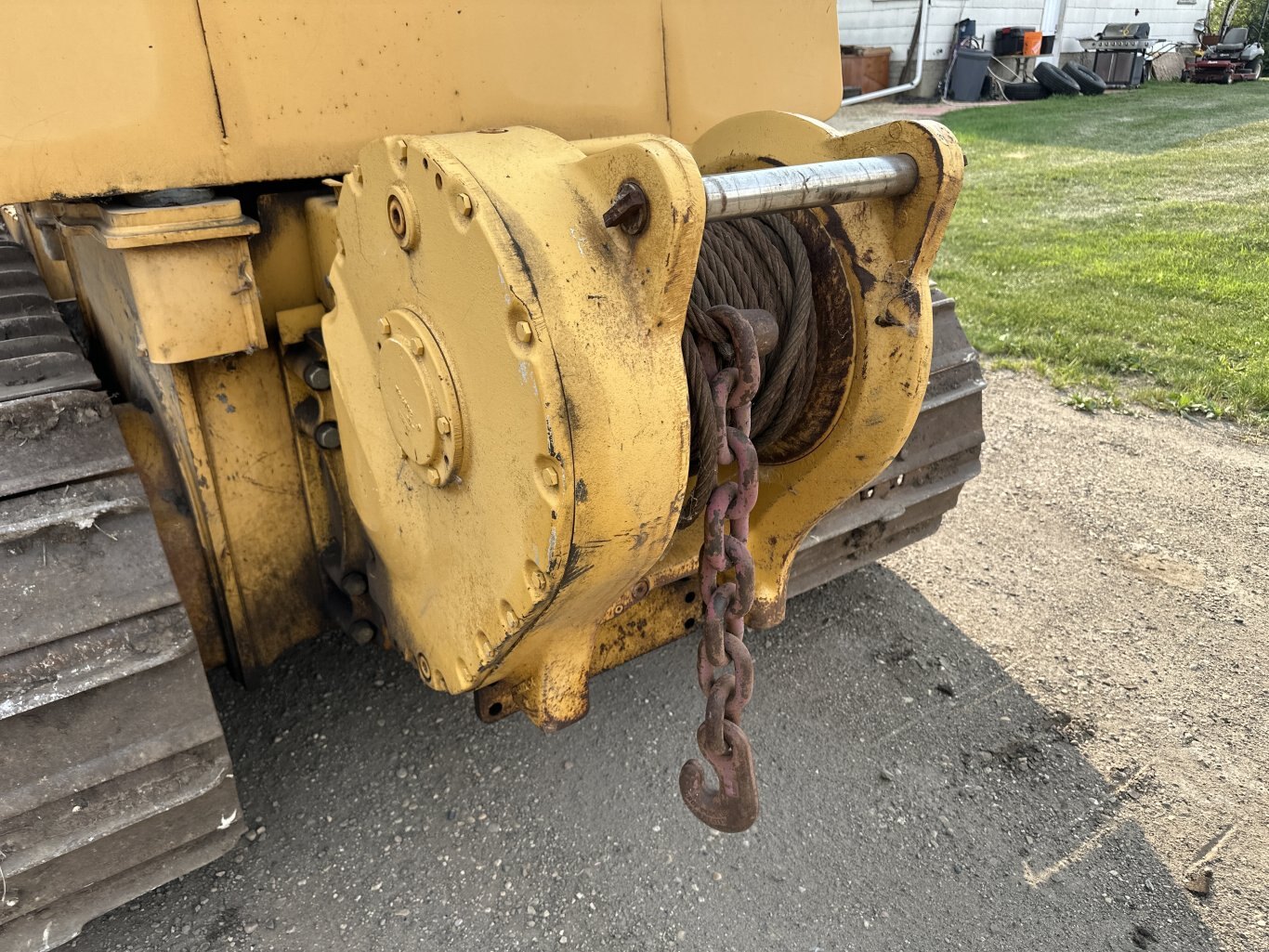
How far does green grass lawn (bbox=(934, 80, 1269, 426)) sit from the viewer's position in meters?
4.98

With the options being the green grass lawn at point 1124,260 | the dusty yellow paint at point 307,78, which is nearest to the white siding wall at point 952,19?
the green grass lawn at point 1124,260

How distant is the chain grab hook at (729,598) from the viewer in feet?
4.57

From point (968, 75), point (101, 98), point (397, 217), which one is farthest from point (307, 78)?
point (968, 75)

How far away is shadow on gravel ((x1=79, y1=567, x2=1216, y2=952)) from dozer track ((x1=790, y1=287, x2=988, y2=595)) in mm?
444

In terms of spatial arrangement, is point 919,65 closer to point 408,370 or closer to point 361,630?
point 361,630

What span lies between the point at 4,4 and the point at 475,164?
0.81m

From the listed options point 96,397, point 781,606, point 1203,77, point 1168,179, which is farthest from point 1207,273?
point 1203,77

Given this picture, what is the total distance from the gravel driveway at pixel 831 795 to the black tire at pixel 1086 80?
52.8 ft

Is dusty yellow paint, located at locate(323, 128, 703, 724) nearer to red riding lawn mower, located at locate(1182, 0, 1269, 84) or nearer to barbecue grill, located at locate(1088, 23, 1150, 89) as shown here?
barbecue grill, located at locate(1088, 23, 1150, 89)

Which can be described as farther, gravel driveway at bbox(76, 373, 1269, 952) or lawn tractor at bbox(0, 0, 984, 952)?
gravel driveway at bbox(76, 373, 1269, 952)

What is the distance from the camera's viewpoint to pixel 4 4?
4.87 feet

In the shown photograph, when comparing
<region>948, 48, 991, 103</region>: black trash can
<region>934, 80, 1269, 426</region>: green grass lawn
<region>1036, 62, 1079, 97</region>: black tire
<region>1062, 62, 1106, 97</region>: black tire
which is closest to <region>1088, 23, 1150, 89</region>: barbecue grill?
<region>1062, 62, 1106, 97</region>: black tire

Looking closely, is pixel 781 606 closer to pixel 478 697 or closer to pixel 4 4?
pixel 478 697

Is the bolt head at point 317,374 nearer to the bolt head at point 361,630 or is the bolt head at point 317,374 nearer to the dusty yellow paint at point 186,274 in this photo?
the dusty yellow paint at point 186,274
